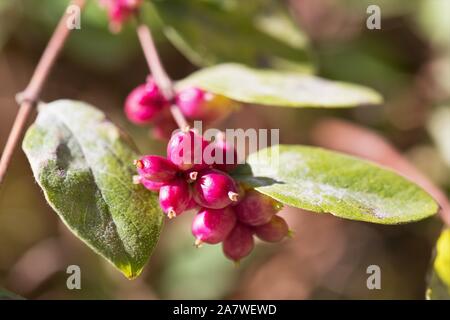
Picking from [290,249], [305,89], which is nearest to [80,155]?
[305,89]

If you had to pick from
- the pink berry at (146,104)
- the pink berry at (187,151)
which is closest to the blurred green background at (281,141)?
the pink berry at (146,104)

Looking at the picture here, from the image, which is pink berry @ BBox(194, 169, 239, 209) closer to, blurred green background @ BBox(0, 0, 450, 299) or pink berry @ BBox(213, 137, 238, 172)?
pink berry @ BBox(213, 137, 238, 172)

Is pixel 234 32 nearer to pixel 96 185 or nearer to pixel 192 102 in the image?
pixel 192 102

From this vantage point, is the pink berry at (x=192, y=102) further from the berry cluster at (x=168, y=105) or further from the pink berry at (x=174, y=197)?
the pink berry at (x=174, y=197)

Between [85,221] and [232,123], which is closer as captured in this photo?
[85,221]

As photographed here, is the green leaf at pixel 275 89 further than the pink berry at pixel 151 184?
Yes

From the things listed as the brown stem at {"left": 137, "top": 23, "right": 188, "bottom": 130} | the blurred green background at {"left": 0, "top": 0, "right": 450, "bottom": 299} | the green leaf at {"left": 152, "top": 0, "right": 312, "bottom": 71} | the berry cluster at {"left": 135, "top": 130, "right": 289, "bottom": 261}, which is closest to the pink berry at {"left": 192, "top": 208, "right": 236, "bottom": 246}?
the berry cluster at {"left": 135, "top": 130, "right": 289, "bottom": 261}

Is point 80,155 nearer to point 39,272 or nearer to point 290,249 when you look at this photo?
point 39,272
